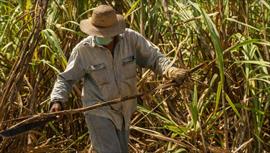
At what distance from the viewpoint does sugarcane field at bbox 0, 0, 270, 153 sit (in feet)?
10.8

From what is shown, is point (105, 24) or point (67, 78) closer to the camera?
point (105, 24)

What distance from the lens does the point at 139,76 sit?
423cm

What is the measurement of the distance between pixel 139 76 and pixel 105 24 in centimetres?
111

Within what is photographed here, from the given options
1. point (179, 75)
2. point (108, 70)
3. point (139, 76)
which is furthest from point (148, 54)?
point (139, 76)

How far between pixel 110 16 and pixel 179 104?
109cm

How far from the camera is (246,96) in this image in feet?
12.5

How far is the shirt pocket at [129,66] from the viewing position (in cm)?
331

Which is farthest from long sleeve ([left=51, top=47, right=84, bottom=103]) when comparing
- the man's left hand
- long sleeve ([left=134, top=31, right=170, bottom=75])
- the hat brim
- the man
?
the man's left hand

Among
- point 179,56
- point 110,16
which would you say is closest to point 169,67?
point 110,16

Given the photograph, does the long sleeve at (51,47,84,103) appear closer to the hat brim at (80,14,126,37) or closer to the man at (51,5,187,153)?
the man at (51,5,187,153)

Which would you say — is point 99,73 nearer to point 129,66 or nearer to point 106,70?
point 106,70

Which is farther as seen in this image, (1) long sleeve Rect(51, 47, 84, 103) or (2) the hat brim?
(1) long sleeve Rect(51, 47, 84, 103)

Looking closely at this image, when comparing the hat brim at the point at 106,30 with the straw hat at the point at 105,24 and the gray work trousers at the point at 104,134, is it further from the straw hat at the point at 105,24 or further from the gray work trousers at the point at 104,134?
the gray work trousers at the point at 104,134

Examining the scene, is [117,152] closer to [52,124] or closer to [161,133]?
[161,133]
